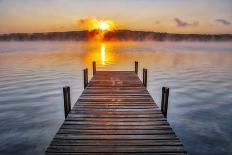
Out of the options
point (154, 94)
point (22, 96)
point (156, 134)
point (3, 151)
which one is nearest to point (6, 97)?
point (22, 96)

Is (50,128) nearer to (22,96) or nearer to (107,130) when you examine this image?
(107,130)

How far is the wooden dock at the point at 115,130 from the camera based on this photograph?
6223 millimetres

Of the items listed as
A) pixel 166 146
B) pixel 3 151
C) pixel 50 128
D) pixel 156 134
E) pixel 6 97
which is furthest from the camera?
pixel 6 97

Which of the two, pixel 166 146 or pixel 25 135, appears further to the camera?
pixel 25 135

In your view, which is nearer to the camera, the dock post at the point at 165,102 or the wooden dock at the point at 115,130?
the wooden dock at the point at 115,130

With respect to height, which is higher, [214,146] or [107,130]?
[107,130]

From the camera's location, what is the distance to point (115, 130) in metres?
7.49

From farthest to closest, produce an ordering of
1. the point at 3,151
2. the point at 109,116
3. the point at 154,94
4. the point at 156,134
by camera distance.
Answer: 1. the point at 154,94
2. the point at 3,151
3. the point at 109,116
4. the point at 156,134

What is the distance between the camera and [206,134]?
448 inches

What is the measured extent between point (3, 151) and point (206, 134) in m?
8.90

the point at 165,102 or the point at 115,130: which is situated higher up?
the point at 165,102

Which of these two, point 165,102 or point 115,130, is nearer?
point 115,130

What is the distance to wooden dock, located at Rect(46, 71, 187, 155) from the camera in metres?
6.22

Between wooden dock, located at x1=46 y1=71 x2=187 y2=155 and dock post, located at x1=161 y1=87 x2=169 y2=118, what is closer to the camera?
wooden dock, located at x1=46 y1=71 x2=187 y2=155
